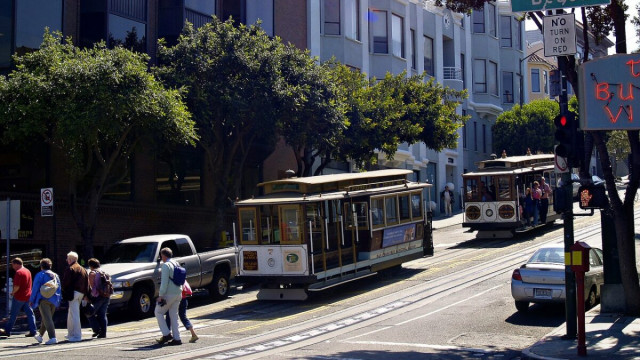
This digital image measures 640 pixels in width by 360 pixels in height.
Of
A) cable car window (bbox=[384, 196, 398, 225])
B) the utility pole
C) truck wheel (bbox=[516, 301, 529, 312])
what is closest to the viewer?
the utility pole

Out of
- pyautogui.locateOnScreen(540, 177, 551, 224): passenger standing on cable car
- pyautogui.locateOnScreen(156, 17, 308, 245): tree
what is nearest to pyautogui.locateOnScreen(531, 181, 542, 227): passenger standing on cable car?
pyautogui.locateOnScreen(540, 177, 551, 224): passenger standing on cable car

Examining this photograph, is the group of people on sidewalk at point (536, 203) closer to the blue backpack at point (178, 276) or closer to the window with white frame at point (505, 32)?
the blue backpack at point (178, 276)

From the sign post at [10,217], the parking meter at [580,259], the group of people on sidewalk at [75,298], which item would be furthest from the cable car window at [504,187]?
the sign post at [10,217]

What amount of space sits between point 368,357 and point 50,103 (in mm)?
11634

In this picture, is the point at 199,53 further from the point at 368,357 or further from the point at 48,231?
the point at 368,357

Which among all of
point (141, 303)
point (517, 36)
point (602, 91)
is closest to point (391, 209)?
point (141, 303)

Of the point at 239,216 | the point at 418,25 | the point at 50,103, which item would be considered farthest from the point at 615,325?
the point at 418,25

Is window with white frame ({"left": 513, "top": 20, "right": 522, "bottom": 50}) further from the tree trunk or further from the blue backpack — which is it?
the blue backpack

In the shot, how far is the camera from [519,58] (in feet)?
187

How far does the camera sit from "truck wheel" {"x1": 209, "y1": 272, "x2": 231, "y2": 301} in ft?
70.6

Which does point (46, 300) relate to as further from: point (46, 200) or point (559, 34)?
point (559, 34)

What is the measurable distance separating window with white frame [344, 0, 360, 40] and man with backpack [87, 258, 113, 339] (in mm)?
26280

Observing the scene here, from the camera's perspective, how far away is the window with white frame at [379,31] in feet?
138

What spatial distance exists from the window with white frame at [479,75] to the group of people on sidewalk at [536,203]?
898 inches
